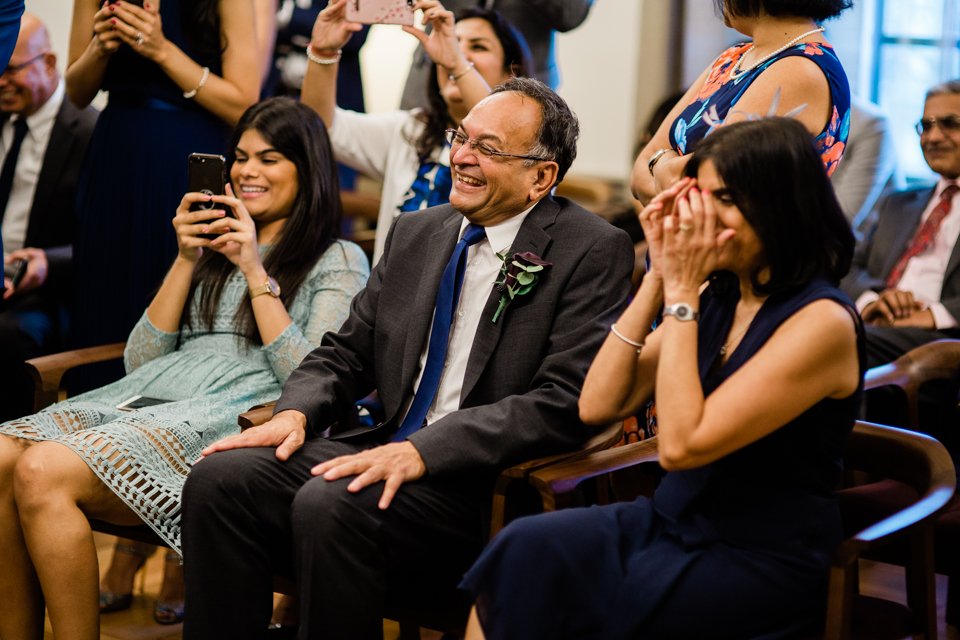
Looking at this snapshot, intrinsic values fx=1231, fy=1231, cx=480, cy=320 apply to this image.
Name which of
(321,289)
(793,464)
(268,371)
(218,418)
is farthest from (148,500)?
(793,464)

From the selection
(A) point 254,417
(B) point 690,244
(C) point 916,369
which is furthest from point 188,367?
(C) point 916,369

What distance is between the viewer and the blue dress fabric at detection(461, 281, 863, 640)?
1.94m

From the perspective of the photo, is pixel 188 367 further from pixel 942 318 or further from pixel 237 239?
pixel 942 318

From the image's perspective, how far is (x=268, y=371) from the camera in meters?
2.97

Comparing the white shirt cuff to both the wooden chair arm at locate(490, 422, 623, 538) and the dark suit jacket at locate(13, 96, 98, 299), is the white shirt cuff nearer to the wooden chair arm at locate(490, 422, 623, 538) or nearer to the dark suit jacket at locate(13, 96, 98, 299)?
the wooden chair arm at locate(490, 422, 623, 538)

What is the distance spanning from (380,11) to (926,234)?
2.00m

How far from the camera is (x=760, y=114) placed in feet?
7.70

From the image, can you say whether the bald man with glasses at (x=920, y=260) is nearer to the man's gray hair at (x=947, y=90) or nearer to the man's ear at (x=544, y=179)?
the man's gray hair at (x=947, y=90)

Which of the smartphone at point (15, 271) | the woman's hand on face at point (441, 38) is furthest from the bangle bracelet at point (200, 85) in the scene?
the smartphone at point (15, 271)

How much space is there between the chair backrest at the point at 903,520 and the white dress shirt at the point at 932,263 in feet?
5.76

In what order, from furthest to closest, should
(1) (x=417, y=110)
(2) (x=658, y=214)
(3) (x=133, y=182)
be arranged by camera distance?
1. (1) (x=417, y=110)
2. (3) (x=133, y=182)
3. (2) (x=658, y=214)

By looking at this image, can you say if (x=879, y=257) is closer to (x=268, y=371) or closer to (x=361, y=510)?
(x=268, y=371)

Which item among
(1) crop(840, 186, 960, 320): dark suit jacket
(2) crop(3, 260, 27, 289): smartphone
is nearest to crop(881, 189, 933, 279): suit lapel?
(1) crop(840, 186, 960, 320): dark suit jacket

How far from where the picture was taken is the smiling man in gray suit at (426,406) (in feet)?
7.51
